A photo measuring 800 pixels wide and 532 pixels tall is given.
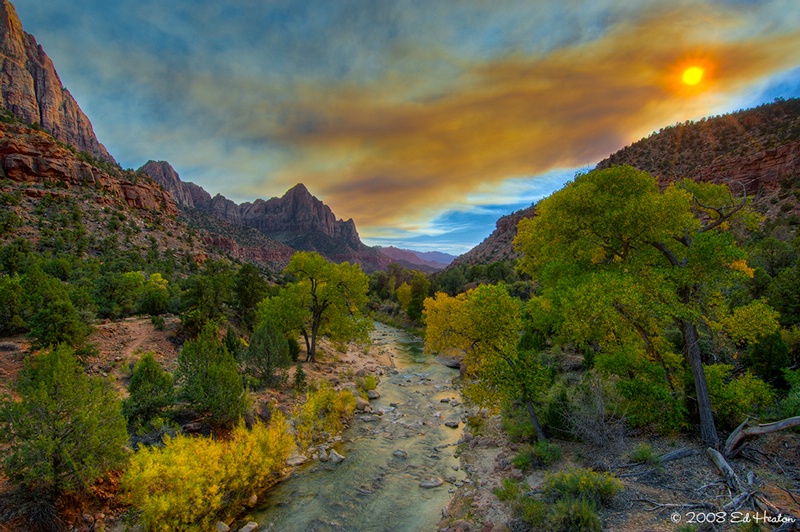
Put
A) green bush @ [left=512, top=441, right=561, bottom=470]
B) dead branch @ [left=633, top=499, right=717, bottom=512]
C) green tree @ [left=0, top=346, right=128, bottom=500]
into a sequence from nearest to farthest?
dead branch @ [left=633, top=499, right=717, bottom=512]
green tree @ [left=0, top=346, right=128, bottom=500]
green bush @ [left=512, top=441, right=561, bottom=470]

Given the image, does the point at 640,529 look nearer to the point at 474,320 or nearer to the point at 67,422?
the point at 474,320

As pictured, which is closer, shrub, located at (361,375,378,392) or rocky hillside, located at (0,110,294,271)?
shrub, located at (361,375,378,392)

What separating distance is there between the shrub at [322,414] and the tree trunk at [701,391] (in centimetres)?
1455

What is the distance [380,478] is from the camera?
41.9 feet

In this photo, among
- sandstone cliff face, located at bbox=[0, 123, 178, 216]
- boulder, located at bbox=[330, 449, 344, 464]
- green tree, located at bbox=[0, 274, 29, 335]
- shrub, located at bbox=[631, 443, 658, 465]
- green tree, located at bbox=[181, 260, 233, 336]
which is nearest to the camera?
shrub, located at bbox=[631, 443, 658, 465]

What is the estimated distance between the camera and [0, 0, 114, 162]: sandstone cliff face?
→ 3735 inches

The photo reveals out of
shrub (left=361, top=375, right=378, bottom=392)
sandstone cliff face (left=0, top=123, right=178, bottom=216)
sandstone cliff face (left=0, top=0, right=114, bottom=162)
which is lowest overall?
shrub (left=361, top=375, right=378, bottom=392)

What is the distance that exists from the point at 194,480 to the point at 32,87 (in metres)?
158

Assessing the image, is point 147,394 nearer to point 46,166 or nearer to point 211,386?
point 211,386

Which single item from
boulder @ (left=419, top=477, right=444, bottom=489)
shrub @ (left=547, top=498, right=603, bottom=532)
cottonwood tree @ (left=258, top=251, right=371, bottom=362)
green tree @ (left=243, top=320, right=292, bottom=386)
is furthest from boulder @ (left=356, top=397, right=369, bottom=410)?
shrub @ (left=547, top=498, right=603, bottom=532)

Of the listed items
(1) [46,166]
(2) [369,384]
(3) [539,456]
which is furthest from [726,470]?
(1) [46,166]

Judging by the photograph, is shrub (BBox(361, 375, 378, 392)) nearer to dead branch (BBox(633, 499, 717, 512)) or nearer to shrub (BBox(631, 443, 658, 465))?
shrub (BBox(631, 443, 658, 465))

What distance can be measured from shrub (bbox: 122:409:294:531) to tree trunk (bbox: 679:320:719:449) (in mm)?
13994

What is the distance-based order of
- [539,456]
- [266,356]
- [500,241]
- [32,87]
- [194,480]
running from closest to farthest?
[194,480], [539,456], [266,356], [32,87], [500,241]
